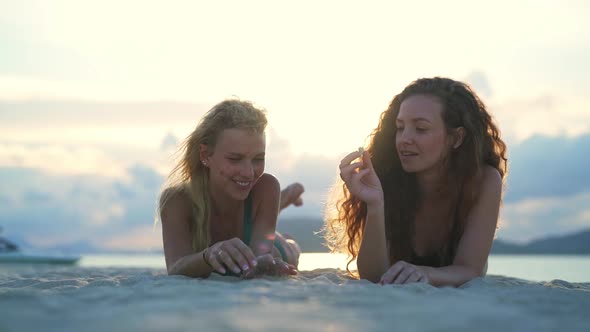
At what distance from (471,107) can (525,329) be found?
275cm

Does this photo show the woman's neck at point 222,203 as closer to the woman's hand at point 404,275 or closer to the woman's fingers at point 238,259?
the woman's fingers at point 238,259

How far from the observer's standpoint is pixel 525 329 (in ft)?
7.72

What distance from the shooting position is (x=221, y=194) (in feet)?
16.6

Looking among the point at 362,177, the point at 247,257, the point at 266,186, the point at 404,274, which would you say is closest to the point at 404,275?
the point at 404,274

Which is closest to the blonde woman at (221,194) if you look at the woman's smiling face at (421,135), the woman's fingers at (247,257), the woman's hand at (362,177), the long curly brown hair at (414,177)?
the woman's fingers at (247,257)

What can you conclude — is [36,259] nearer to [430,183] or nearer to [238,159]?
[238,159]

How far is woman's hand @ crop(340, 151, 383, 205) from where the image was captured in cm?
414

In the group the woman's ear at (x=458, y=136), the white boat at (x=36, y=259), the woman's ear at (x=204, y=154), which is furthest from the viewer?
the white boat at (x=36, y=259)

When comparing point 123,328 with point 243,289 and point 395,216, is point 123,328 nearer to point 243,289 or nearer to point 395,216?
point 243,289

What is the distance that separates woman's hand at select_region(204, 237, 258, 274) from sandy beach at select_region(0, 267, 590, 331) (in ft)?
1.95

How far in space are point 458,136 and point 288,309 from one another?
2733mm

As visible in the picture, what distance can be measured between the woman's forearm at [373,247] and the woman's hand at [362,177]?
0.07m

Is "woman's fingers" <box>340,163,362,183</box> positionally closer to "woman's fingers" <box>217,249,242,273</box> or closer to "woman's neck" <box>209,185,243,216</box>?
"woman's fingers" <box>217,249,242,273</box>

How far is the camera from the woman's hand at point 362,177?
4.14m
